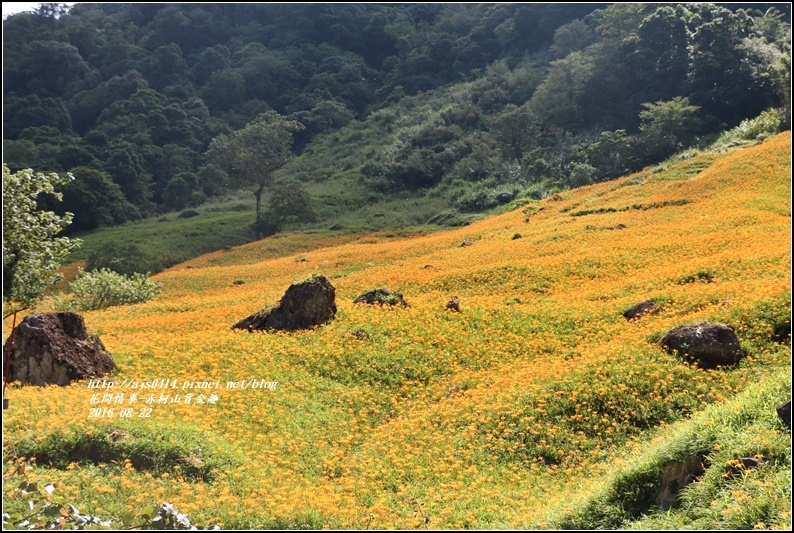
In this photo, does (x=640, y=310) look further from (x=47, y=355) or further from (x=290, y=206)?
(x=290, y=206)

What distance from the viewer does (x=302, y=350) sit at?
20141mm

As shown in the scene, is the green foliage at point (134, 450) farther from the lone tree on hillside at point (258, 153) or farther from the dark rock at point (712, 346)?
the lone tree on hillside at point (258, 153)

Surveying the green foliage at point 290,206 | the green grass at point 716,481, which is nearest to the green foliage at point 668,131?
the green foliage at point 290,206

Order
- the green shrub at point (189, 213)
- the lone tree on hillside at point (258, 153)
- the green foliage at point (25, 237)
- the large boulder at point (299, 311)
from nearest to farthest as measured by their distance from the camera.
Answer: the green foliage at point (25, 237)
the large boulder at point (299, 311)
the lone tree on hillside at point (258, 153)
the green shrub at point (189, 213)

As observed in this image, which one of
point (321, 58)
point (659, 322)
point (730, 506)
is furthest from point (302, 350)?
point (321, 58)

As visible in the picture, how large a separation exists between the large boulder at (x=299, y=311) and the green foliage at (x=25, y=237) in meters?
8.57

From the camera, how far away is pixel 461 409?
1628 centimetres

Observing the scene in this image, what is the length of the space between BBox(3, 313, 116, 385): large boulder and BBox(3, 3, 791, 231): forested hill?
6210 cm

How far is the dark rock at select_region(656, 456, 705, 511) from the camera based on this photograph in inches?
400

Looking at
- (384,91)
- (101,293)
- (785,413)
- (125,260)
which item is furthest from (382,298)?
(384,91)

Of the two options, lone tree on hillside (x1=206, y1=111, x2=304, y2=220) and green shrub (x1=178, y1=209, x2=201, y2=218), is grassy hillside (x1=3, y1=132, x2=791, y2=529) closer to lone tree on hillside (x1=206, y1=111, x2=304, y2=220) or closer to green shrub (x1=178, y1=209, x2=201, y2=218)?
lone tree on hillside (x1=206, y1=111, x2=304, y2=220)

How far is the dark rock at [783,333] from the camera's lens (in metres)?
17.1

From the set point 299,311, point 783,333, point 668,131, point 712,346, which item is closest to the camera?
point 712,346

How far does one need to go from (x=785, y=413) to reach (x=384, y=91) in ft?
487
